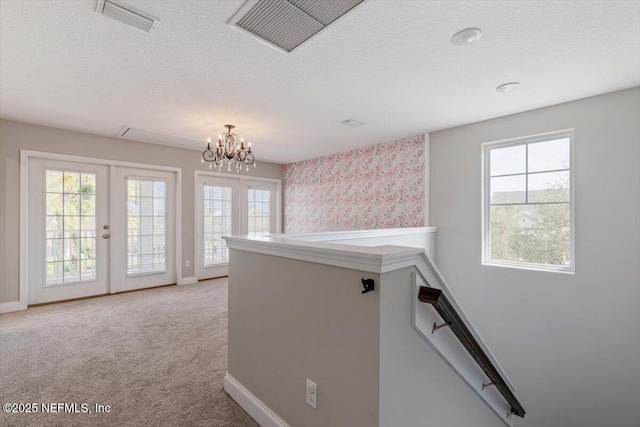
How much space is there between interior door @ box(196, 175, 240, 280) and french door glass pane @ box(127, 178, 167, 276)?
60 cm

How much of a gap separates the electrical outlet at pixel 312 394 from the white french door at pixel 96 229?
435 cm

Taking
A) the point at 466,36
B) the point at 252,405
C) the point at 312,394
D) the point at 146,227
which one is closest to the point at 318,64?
the point at 466,36

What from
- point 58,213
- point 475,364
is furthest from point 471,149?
point 58,213

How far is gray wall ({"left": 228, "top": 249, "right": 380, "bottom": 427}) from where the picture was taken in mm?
1188

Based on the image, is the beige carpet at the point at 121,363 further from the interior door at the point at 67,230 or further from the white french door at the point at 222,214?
the white french door at the point at 222,214

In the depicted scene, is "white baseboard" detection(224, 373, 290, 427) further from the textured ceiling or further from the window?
the window

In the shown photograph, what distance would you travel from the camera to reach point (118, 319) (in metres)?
3.40

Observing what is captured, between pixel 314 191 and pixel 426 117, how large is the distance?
114 inches

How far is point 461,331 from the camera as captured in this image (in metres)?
1.37

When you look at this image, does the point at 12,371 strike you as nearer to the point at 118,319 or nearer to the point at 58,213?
the point at 118,319

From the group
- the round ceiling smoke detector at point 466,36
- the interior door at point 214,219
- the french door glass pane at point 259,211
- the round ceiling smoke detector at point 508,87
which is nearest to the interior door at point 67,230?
the interior door at point 214,219

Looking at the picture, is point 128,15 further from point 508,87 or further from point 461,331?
point 508,87

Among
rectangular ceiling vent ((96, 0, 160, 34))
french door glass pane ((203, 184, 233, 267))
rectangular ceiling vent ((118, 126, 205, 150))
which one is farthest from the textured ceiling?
french door glass pane ((203, 184, 233, 267))

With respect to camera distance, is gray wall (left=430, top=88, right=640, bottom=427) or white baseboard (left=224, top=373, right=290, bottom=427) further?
gray wall (left=430, top=88, right=640, bottom=427)
